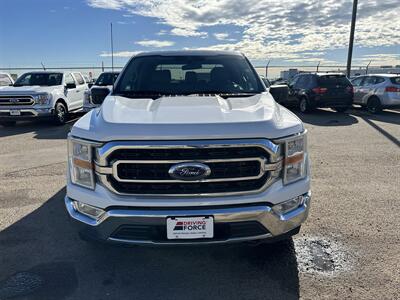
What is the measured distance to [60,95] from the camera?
12547 mm

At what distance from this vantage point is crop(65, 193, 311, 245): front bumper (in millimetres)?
2775

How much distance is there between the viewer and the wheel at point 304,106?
15.2m

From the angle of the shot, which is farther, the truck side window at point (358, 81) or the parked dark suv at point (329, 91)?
the truck side window at point (358, 81)

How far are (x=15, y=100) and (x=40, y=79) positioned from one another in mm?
1595

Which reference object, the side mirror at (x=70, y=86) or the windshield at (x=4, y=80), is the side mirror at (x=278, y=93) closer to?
the side mirror at (x=70, y=86)

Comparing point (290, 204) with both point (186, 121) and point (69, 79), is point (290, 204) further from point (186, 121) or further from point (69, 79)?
point (69, 79)

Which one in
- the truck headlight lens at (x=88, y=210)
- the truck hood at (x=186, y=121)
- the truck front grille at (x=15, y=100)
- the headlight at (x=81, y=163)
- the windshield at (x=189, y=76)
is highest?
the windshield at (x=189, y=76)

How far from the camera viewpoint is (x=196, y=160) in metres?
2.79

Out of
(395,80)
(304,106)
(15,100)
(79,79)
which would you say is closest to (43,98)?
(15,100)

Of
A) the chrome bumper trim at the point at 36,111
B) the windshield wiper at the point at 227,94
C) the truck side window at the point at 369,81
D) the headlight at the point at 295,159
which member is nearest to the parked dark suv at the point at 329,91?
the truck side window at the point at 369,81

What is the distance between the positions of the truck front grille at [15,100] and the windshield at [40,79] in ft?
4.31

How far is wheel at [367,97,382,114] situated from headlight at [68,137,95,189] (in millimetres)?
14270

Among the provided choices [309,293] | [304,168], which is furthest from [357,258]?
[304,168]

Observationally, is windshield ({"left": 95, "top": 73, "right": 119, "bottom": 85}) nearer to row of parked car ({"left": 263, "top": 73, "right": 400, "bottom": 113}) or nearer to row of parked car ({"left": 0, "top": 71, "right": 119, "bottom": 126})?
row of parked car ({"left": 0, "top": 71, "right": 119, "bottom": 126})
